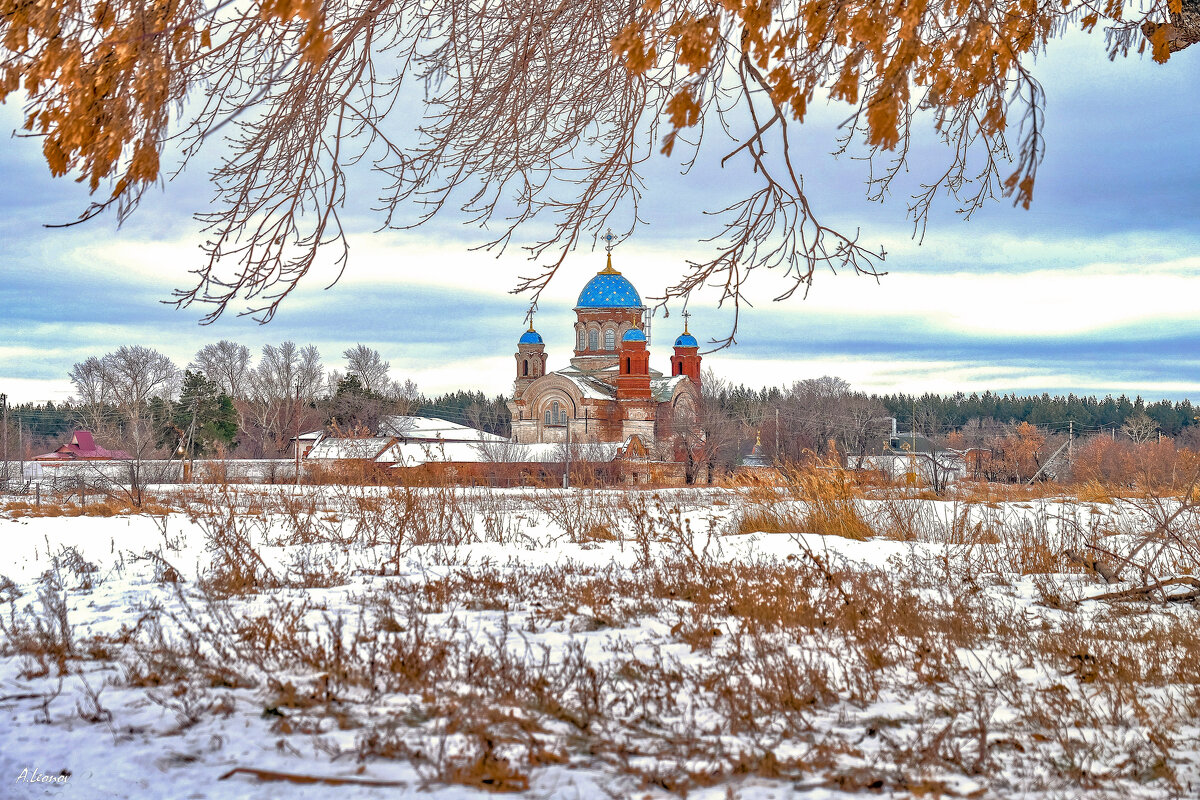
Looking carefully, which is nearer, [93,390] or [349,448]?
[349,448]

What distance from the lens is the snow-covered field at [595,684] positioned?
3104 millimetres

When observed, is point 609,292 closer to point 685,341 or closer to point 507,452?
point 685,341

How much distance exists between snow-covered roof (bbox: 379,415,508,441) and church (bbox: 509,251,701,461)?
2711 millimetres

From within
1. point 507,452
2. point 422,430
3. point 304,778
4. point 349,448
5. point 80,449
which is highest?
point 422,430

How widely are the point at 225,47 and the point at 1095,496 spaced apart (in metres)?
15.5

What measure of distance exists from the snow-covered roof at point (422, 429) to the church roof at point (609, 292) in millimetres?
10421

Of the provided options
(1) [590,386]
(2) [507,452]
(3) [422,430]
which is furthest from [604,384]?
(2) [507,452]

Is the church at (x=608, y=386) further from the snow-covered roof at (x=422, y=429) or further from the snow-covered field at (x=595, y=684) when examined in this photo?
the snow-covered field at (x=595, y=684)

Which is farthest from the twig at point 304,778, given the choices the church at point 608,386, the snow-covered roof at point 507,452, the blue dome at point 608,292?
the blue dome at point 608,292

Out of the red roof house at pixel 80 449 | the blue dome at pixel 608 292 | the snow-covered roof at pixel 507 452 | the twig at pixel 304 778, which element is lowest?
the twig at pixel 304 778

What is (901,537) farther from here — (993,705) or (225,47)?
(225,47)

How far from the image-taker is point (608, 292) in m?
55.2

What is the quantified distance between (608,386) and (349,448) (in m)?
24.8

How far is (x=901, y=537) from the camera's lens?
1095cm
